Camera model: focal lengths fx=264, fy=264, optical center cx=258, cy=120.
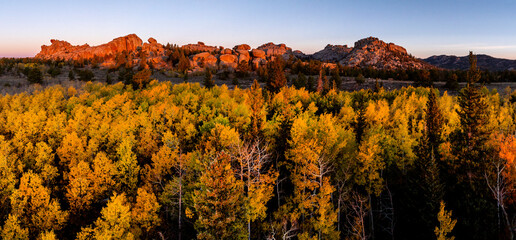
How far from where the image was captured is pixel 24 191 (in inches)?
1137

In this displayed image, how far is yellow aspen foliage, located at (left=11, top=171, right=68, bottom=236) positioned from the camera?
2683 centimetres

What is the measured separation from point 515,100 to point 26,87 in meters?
142

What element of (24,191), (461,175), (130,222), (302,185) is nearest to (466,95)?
(461,175)

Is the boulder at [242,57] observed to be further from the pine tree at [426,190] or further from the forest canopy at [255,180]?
the pine tree at [426,190]

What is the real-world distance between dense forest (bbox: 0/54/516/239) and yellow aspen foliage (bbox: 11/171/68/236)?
0.16 meters

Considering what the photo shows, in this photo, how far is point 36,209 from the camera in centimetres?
2834

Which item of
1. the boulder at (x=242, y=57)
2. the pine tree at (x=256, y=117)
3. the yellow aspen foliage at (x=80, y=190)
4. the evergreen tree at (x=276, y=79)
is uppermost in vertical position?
the boulder at (x=242, y=57)

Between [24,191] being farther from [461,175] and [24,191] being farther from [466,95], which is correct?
[466,95]

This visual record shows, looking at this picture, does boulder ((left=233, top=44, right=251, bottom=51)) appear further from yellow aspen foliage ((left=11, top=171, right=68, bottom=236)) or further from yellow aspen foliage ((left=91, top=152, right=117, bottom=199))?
yellow aspen foliage ((left=11, top=171, right=68, bottom=236))

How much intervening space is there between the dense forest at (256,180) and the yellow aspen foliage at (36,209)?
16cm

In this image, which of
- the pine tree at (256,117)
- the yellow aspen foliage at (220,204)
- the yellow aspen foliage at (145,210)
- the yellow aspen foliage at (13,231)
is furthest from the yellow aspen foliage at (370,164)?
the yellow aspen foliage at (13,231)

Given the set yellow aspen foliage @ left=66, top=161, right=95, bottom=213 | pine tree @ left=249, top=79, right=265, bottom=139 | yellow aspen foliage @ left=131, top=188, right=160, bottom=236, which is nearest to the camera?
yellow aspen foliage @ left=131, top=188, right=160, bottom=236

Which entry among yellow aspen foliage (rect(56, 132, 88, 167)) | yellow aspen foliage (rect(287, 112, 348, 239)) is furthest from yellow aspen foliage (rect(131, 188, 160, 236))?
yellow aspen foliage (rect(287, 112, 348, 239))

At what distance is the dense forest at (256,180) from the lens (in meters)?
24.9
